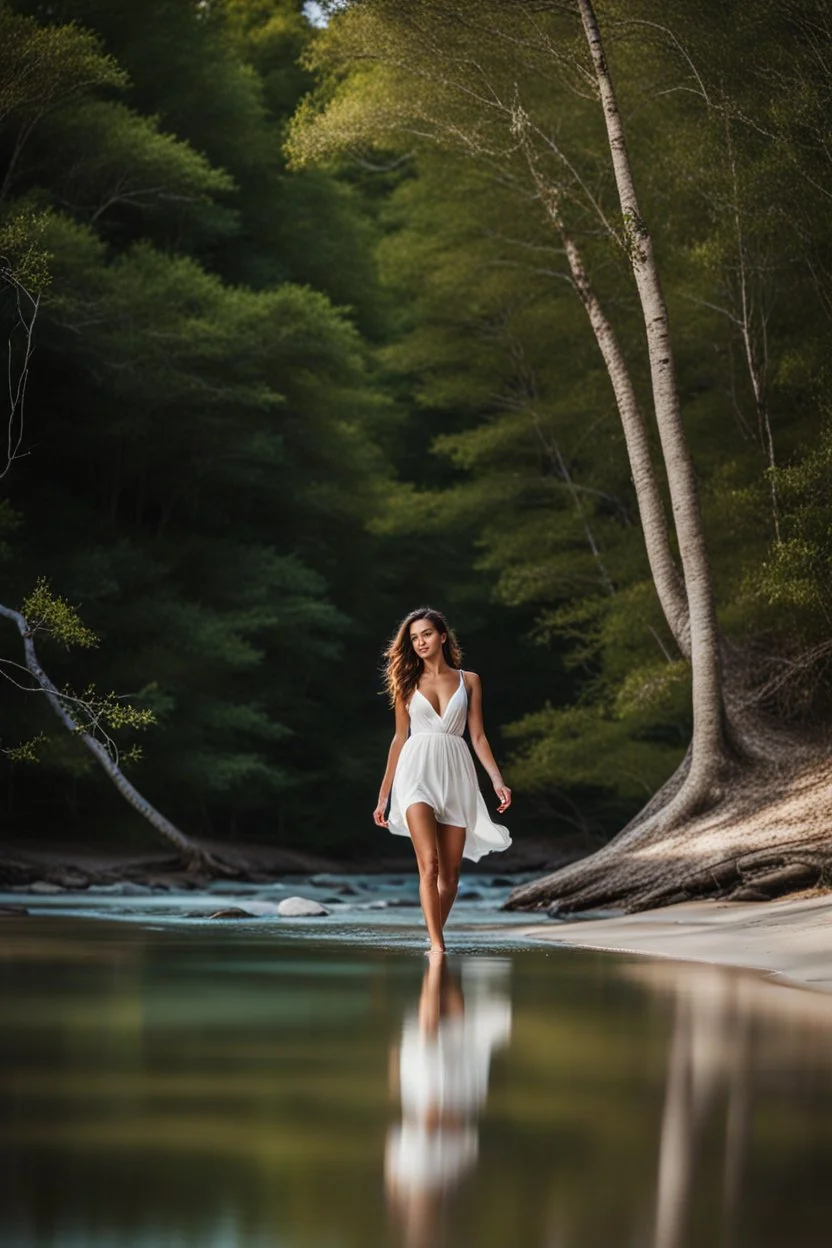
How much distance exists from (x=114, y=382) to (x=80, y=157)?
2.97 metres

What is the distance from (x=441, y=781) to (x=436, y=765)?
0.08 meters

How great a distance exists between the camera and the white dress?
9609 mm

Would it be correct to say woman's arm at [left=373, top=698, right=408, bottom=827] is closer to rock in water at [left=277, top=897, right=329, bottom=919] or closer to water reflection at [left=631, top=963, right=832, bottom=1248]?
water reflection at [left=631, top=963, right=832, bottom=1248]

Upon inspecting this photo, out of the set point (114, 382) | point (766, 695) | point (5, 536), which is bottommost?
point (766, 695)

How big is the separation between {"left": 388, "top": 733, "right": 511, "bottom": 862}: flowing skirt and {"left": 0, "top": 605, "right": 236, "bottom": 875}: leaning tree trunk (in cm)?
722

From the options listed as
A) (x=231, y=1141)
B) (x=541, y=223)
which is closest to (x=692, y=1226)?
(x=231, y=1141)

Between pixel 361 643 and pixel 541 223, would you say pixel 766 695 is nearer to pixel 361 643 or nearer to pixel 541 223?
pixel 541 223

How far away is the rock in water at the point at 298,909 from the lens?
50.1 feet

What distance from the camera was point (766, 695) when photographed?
1689cm

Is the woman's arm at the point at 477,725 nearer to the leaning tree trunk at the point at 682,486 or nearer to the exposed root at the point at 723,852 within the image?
the exposed root at the point at 723,852

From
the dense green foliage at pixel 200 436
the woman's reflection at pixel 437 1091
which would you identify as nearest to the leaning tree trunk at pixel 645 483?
the dense green foliage at pixel 200 436

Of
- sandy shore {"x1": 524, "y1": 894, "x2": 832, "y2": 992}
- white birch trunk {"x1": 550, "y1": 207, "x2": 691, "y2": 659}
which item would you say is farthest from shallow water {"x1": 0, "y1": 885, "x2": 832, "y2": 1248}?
white birch trunk {"x1": 550, "y1": 207, "x2": 691, "y2": 659}

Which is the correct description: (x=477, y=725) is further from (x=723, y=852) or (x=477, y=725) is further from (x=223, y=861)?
(x=223, y=861)

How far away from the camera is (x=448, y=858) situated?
32.3ft
